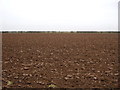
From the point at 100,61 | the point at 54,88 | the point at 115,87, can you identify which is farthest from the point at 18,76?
the point at 100,61

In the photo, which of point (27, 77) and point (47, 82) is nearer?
point (47, 82)

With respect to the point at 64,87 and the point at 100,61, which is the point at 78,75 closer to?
the point at 64,87

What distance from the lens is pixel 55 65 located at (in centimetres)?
1116

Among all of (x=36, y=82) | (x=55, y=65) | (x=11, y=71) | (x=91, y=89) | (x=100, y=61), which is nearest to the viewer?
(x=91, y=89)

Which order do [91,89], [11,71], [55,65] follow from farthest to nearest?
[55,65] < [11,71] < [91,89]

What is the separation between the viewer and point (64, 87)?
302 inches

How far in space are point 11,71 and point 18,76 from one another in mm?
1022

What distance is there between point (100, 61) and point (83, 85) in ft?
16.2

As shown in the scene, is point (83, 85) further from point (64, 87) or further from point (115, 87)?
point (115, 87)

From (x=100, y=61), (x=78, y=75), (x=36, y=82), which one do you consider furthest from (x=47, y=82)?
(x=100, y=61)

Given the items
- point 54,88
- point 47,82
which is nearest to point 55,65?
point 47,82

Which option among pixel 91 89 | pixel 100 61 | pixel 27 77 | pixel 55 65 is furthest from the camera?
pixel 100 61

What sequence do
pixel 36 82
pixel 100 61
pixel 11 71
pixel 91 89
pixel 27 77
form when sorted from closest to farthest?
1. pixel 91 89
2. pixel 36 82
3. pixel 27 77
4. pixel 11 71
5. pixel 100 61

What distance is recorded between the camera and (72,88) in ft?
24.6
